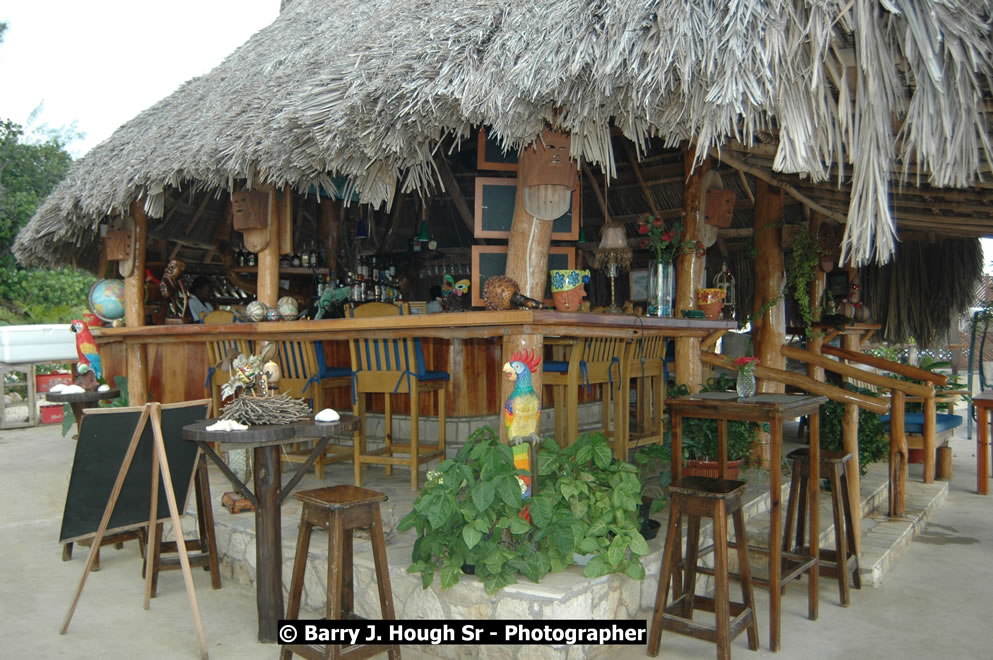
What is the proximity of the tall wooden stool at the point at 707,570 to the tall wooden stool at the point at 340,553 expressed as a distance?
1.11 metres

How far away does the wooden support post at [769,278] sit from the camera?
19.1ft

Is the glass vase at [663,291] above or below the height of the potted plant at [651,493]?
above

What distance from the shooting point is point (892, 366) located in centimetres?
586

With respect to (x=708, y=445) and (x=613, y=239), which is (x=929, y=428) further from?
(x=613, y=239)

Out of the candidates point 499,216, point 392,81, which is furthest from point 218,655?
point 392,81

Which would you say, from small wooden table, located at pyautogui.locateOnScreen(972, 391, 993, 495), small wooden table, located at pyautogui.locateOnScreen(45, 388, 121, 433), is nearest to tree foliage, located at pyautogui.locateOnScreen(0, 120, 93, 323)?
small wooden table, located at pyautogui.locateOnScreen(45, 388, 121, 433)

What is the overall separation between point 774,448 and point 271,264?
3894 millimetres

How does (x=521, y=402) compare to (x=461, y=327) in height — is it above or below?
below

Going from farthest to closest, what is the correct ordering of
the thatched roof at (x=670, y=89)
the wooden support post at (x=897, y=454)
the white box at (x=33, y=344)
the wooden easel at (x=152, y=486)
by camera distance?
the white box at (x=33, y=344) → the wooden support post at (x=897, y=454) → the wooden easel at (x=152, y=486) → the thatched roof at (x=670, y=89)

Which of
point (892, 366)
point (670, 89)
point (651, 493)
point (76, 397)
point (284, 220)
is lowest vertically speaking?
point (651, 493)

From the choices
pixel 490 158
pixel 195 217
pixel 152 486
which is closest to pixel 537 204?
pixel 490 158

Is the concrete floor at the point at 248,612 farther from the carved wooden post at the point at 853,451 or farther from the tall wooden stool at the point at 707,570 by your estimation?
the carved wooden post at the point at 853,451

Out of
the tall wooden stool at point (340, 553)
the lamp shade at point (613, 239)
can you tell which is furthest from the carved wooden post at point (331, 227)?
the tall wooden stool at point (340, 553)

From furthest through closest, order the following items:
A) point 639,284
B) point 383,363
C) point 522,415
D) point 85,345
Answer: point 85,345
point 639,284
point 383,363
point 522,415
